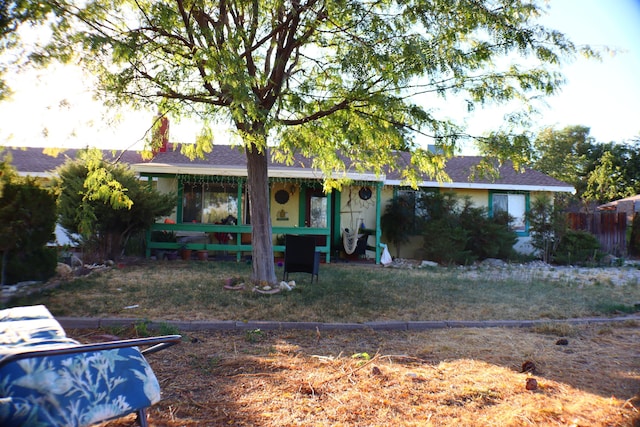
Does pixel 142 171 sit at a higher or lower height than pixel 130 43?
lower

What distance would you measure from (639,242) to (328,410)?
17090mm

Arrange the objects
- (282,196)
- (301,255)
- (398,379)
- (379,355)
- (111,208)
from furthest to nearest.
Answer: (282,196)
(111,208)
(301,255)
(379,355)
(398,379)

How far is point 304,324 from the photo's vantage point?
580 cm

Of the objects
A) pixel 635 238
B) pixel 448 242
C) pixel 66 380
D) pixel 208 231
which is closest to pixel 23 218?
pixel 66 380

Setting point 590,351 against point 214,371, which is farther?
point 590,351

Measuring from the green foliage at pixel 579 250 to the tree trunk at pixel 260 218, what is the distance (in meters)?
9.91

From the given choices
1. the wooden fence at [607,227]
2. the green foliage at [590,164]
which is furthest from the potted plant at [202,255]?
the green foliage at [590,164]

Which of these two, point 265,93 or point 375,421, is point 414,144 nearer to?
point 265,93

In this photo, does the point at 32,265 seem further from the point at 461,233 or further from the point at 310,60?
the point at 461,233

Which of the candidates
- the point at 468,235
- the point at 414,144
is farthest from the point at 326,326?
the point at 468,235

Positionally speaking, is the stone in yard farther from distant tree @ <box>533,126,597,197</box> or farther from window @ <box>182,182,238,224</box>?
distant tree @ <box>533,126,597,197</box>

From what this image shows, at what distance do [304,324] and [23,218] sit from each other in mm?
4237

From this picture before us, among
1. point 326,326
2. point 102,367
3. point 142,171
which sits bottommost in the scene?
point 326,326

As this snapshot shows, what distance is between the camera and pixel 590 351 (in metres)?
4.73
